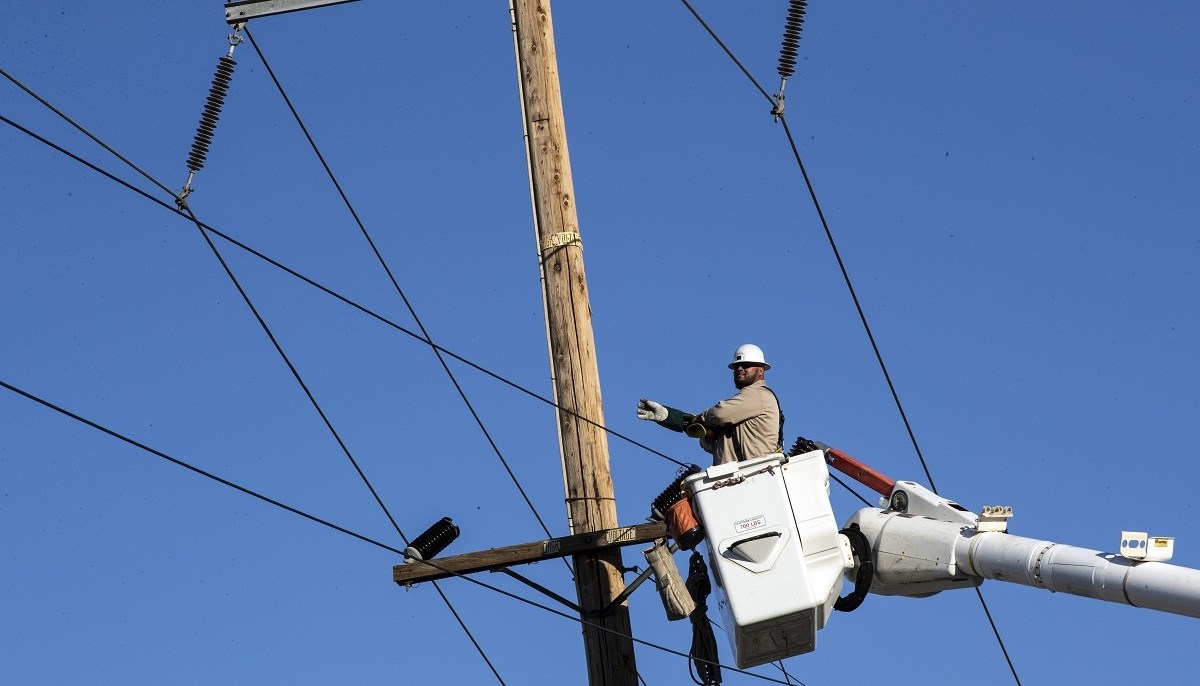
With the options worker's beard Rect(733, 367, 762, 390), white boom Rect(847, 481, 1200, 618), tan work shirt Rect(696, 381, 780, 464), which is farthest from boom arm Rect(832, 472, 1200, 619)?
worker's beard Rect(733, 367, 762, 390)

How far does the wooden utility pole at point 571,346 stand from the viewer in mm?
10070

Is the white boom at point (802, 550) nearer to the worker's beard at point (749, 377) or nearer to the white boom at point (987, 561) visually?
the white boom at point (987, 561)

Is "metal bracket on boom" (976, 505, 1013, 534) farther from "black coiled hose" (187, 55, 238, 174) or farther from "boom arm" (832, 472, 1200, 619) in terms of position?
"black coiled hose" (187, 55, 238, 174)

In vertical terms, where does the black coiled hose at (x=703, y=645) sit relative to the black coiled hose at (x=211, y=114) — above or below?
below

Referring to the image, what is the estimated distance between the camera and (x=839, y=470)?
1045 cm

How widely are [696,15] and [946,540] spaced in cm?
371

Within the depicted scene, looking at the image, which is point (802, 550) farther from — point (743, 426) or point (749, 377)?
point (749, 377)

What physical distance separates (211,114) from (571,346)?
94.2 inches

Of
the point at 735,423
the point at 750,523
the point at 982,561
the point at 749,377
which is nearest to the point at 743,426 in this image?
the point at 735,423

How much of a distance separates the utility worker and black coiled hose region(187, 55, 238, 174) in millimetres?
2801

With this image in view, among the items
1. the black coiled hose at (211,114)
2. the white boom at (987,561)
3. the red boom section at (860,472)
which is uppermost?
the black coiled hose at (211,114)

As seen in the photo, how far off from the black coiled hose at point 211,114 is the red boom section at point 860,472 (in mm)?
3722

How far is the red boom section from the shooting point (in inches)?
398

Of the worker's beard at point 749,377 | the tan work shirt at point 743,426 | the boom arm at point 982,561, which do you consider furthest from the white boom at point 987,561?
the worker's beard at point 749,377
